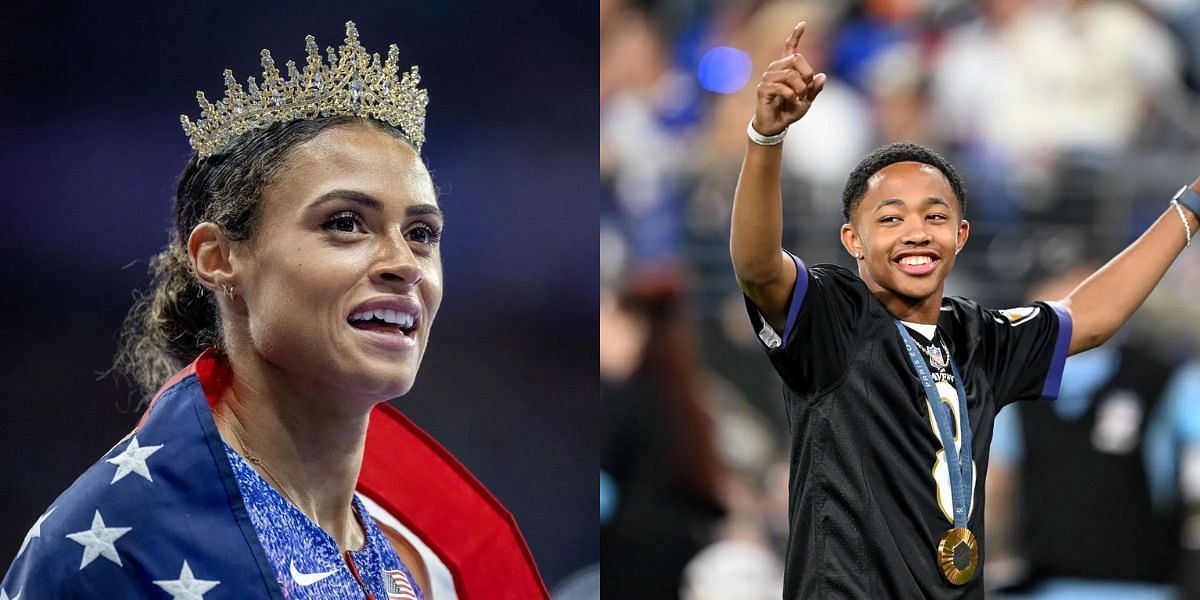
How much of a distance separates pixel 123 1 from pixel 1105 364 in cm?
325

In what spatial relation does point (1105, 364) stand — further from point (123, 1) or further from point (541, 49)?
point (123, 1)

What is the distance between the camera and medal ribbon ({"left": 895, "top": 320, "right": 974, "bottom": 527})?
235 cm

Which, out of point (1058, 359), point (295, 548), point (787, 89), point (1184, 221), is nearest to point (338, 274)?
point (295, 548)

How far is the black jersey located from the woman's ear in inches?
43.4

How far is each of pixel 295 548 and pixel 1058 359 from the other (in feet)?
6.04

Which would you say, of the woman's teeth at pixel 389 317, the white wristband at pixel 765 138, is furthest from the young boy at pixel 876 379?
the woman's teeth at pixel 389 317

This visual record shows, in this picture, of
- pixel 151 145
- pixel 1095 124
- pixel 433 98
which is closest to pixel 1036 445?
pixel 1095 124

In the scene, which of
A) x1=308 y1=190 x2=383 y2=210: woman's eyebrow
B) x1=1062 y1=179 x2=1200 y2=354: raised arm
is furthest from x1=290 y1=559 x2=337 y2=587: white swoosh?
x1=1062 y1=179 x2=1200 y2=354: raised arm

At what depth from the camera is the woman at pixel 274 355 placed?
1419 mm

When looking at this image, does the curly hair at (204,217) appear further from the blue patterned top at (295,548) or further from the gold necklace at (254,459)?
the blue patterned top at (295,548)

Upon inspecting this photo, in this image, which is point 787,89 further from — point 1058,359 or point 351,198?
point 1058,359

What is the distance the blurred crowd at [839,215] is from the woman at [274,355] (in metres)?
2.23

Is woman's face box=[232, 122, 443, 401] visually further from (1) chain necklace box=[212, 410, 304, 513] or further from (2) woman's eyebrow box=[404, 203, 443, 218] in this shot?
(1) chain necklace box=[212, 410, 304, 513]

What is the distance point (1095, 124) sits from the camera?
161 inches
